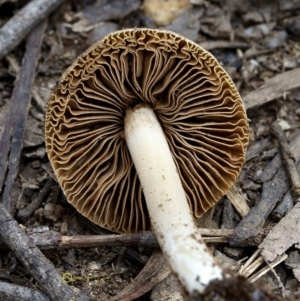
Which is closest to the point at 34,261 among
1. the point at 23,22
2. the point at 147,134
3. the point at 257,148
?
the point at 147,134

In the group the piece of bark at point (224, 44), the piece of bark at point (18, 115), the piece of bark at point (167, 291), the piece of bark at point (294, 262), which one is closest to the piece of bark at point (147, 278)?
the piece of bark at point (167, 291)

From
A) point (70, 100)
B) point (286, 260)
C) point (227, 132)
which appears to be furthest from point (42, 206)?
point (286, 260)

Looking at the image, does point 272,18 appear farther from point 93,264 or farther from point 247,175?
point 93,264

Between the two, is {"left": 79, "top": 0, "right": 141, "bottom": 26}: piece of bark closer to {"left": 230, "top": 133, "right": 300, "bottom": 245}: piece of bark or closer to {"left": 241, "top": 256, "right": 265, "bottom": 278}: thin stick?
{"left": 230, "top": 133, "right": 300, "bottom": 245}: piece of bark

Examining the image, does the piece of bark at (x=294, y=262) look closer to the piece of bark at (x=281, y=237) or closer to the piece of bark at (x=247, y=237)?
the piece of bark at (x=281, y=237)

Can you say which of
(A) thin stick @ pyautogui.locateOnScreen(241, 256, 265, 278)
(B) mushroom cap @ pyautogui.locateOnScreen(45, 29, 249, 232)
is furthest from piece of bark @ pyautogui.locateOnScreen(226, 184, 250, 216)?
(A) thin stick @ pyautogui.locateOnScreen(241, 256, 265, 278)

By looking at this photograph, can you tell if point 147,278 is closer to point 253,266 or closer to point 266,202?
point 253,266
